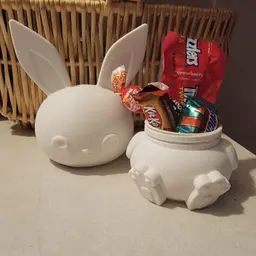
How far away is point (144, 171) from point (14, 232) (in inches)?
7.3

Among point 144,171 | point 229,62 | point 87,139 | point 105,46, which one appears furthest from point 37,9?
point 229,62

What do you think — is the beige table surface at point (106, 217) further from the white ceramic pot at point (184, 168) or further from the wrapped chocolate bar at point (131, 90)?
the wrapped chocolate bar at point (131, 90)

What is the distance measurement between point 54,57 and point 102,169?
21cm

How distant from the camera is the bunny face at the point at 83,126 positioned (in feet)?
1.97

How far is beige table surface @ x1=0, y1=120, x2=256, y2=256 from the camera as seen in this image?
1.46ft

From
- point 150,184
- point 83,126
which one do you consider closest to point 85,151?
point 83,126

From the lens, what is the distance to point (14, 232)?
1.53 feet

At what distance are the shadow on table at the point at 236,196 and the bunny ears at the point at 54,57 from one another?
0.25 m

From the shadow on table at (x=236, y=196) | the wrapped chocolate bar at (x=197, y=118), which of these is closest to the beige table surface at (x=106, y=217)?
the shadow on table at (x=236, y=196)

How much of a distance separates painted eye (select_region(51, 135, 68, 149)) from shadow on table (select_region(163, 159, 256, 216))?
0.62 ft

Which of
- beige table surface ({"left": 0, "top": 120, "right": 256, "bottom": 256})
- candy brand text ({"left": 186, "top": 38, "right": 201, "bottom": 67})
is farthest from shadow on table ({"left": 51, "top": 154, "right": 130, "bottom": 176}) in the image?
candy brand text ({"left": 186, "top": 38, "right": 201, "bottom": 67})

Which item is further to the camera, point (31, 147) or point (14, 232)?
point (31, 147)

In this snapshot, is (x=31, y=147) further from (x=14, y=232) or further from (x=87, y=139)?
(x=14, y=232)

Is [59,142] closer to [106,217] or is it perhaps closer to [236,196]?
[106,217]
